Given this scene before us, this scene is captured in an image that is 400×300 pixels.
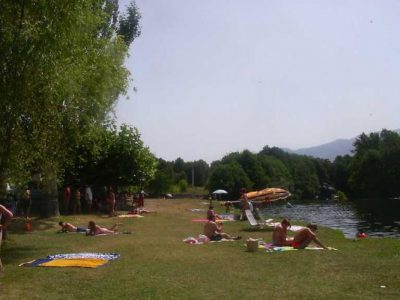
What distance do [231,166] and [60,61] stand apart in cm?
10485

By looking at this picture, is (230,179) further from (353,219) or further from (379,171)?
(353,219)

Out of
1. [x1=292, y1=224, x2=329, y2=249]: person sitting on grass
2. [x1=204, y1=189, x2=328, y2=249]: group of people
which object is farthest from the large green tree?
[x1=292, y1=224, x2=329, y2=249]: person sitting on grass

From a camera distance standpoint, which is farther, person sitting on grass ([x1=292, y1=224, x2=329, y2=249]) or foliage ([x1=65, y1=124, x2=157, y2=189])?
foliage ([x1=65, y1=124, x2=157, y2=189])

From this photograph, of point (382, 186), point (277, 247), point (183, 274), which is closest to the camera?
point (183, 274)

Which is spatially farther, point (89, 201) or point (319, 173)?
point (319, 173)

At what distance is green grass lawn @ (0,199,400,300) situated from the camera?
1016cm

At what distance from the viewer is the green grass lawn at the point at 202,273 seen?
33.3ft

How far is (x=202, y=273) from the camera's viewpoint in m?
12.4

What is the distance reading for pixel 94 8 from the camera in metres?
17.8

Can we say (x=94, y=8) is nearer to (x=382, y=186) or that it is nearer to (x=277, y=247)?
(x=277, y=247)

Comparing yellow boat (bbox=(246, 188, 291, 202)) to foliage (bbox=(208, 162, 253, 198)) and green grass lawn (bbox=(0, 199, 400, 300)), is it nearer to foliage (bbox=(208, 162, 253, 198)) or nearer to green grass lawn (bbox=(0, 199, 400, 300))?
green grass lawn (bbox=(0, 199, 400, 300))

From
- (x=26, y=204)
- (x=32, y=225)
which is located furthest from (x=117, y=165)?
(x=32, y=225)

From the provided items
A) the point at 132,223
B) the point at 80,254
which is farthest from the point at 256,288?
the point at 132,223

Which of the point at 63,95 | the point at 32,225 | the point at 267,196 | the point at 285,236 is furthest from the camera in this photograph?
the point at 267,196
